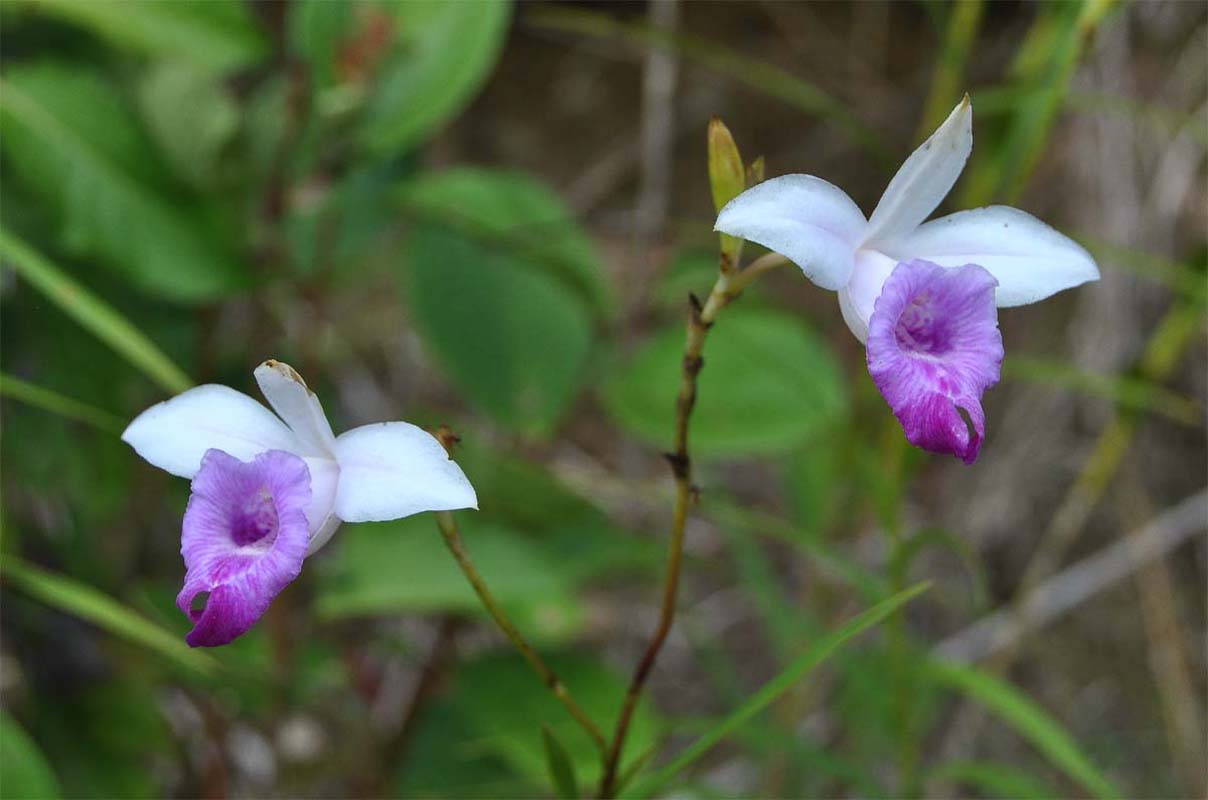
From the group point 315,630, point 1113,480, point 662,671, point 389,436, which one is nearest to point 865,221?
point 389,436

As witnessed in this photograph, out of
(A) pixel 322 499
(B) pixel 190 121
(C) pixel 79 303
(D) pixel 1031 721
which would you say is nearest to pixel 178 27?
(B) pixel 190 121

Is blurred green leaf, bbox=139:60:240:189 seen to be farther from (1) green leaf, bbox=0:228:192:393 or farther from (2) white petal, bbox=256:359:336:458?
(2) white petal, bbox=256:359:336:458

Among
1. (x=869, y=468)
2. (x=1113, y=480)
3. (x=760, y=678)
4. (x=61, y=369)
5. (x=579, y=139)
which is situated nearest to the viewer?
(x=869, y=468)

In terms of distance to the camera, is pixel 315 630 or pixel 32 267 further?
pixel 315 630

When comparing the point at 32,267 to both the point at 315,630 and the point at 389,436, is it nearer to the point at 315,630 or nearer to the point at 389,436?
the point at 389,436

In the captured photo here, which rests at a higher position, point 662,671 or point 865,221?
point 662,671

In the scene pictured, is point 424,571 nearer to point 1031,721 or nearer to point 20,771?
point 20,771

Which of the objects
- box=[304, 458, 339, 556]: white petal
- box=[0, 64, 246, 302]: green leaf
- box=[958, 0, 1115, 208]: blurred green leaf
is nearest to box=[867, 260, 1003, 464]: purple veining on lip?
box=[304, 458, 339, 556]: white petal
